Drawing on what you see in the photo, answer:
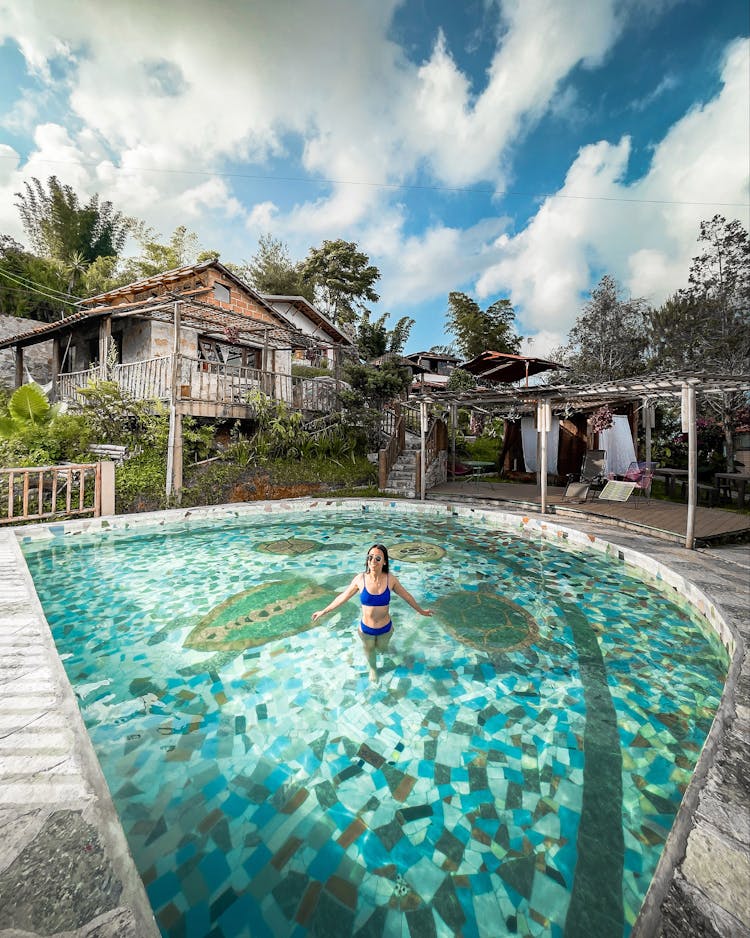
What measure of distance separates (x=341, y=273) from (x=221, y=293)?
21.1 meters

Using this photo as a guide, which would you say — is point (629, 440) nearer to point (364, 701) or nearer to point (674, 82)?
point (364, 701)

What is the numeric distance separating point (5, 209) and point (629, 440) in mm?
44066

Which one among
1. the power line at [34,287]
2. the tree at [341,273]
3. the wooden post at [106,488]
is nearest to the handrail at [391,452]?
the wooden post at [106,488]

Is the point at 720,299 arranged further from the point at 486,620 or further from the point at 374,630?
the point at 374,630

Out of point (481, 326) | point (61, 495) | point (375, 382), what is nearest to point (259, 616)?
point (61, 495)

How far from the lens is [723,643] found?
418 centimetres

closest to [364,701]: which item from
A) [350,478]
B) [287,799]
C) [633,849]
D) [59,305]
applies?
[287,799]

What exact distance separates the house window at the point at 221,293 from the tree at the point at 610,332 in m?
19.5

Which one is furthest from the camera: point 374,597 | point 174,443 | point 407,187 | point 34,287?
point 34,287

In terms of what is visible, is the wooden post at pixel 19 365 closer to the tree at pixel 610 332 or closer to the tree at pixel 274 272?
the tree at pixel 274 272

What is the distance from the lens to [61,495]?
367 inches

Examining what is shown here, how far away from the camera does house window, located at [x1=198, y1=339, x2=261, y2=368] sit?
15844 mm

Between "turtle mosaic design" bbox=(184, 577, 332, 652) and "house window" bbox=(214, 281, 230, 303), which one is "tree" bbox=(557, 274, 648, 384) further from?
"turtle mosaic design" bbox=(184, 577, 332, 652)

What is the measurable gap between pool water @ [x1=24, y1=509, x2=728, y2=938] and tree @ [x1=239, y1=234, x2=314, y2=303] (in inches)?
1315
